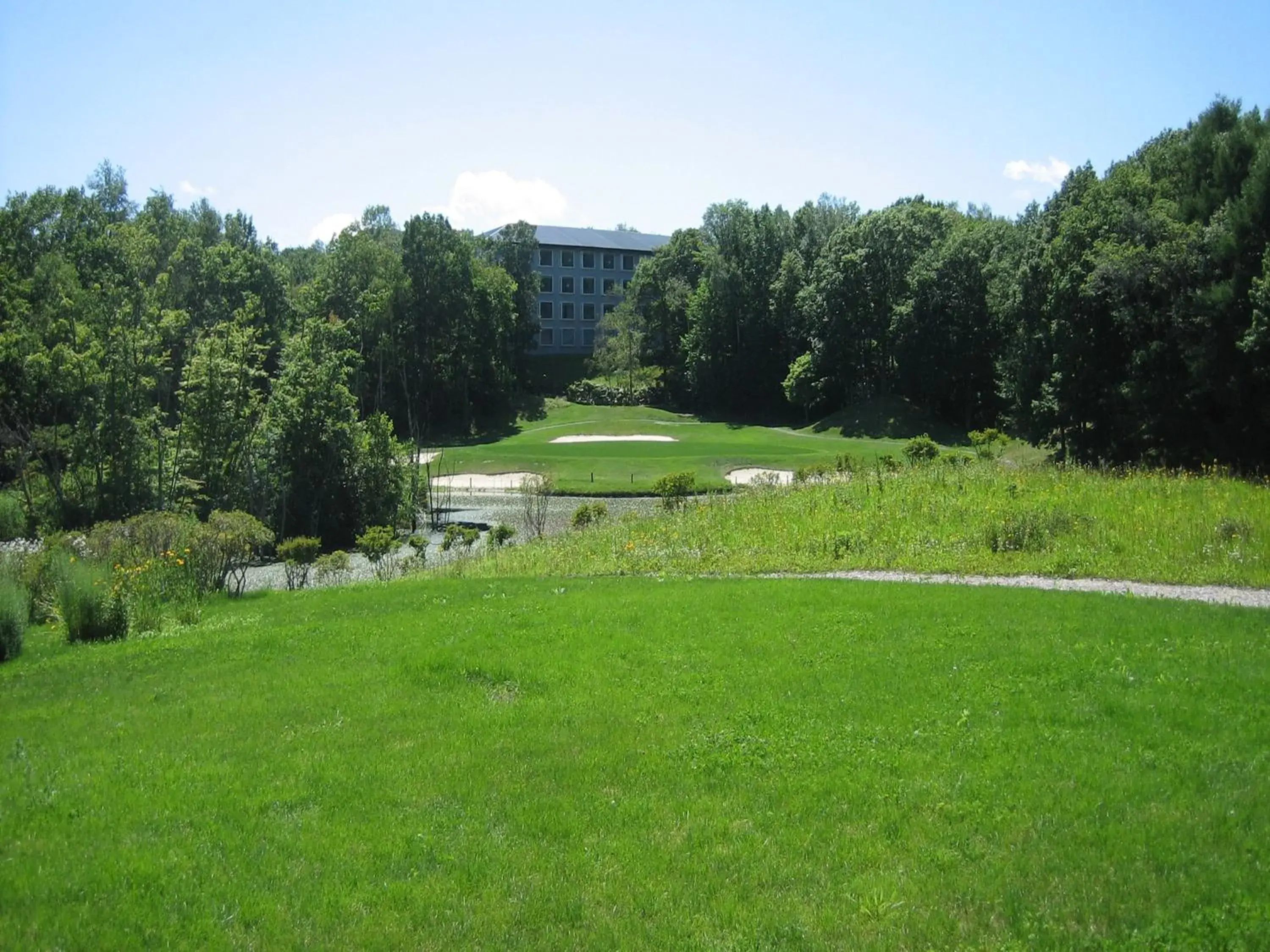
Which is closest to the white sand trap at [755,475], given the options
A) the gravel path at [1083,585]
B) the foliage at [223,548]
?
the gravel path at [1083,585]

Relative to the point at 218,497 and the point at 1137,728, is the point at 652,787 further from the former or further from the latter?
the point at 218,497

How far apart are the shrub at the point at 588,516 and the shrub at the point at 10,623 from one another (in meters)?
13.8

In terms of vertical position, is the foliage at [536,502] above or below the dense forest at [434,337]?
below

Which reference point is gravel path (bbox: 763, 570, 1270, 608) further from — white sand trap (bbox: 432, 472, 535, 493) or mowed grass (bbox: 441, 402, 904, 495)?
white sand trap (bbox: 432, 472, 535, 493)

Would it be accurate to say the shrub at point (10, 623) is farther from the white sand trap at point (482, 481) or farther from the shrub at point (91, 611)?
the white sand trap at point (482, 481)

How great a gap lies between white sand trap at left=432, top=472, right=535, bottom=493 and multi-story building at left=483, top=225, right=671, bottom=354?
56200 millimetres

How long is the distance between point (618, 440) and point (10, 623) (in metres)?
44.6

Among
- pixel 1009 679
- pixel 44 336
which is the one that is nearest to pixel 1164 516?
pixel 1009 679

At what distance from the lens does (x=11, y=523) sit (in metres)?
29.7

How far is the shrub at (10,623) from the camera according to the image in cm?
1224

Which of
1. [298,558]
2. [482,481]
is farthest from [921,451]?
[298,558]

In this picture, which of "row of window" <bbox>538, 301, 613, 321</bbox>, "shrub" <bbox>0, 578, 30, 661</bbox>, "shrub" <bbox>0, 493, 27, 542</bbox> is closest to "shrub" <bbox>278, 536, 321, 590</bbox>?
"shrub" <bbox>0, 578, 30, 661</bbox>

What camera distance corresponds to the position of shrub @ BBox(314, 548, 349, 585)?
2069cm

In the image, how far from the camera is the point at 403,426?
68750 mm
